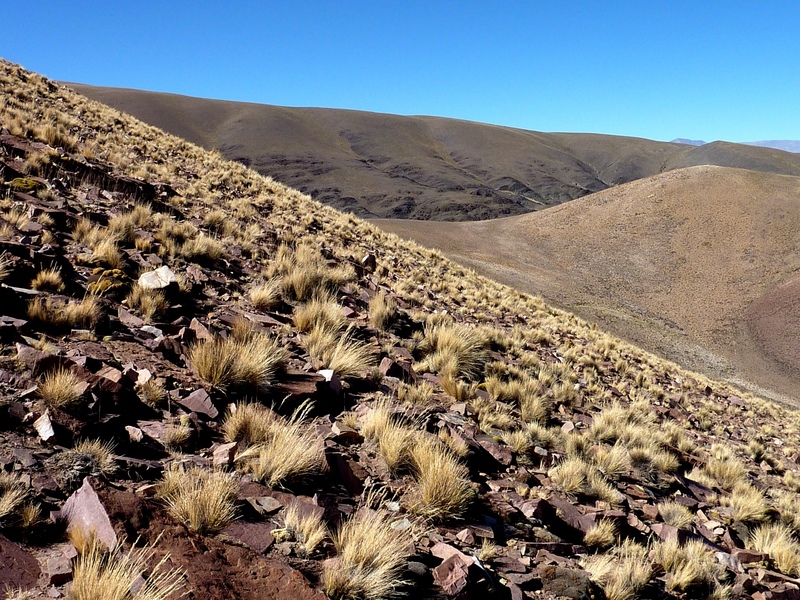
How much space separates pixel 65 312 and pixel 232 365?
68.2 inches

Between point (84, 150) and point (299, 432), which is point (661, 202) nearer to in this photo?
point (84, 150)

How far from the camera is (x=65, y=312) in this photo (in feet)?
17.0

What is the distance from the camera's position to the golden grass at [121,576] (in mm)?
2326

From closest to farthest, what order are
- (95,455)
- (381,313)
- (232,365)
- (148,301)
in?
(95,455) < (232,365) < (148,301) < (381,313)

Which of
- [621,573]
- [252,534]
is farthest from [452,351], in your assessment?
[252,534]

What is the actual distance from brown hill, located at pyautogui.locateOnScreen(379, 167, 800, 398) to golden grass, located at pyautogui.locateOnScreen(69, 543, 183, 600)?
26952 millimetres

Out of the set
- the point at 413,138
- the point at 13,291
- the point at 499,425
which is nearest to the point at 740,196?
the point at 499,425

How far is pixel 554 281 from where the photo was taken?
1407 inches

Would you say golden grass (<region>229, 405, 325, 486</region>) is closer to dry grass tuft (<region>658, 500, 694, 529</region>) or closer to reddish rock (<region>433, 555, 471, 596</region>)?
reddish rock (<region>433, 555, 471, 596</region>)

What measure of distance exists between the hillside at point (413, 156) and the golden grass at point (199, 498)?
87039 millimetres

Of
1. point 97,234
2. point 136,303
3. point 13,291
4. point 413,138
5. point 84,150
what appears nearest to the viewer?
point 13,291

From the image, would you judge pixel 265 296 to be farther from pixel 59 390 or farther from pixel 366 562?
pixel 366 562

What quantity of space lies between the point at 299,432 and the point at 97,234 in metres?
4.78

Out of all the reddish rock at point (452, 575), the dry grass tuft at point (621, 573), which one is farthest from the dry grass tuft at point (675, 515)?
the reddish rock at point (452, 575)
